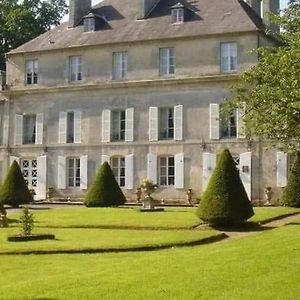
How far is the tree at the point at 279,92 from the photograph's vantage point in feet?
46.7

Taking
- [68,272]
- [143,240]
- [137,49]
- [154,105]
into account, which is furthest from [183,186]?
[68,272]

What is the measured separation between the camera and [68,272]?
11.5 m

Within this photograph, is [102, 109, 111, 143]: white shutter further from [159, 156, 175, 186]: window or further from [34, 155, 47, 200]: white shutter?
[34, 155, 47, 200]: white shutter

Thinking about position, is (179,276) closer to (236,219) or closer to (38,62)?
(236,219)

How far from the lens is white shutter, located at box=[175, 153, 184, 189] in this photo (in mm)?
31156

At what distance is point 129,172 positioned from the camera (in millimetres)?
32094

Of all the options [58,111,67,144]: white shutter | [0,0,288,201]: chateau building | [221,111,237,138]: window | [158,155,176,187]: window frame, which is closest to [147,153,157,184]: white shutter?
[0,0,288,201]: chateau building

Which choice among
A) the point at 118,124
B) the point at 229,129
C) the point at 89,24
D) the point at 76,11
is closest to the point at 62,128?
the point at 118,124

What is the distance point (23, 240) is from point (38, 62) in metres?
20.0

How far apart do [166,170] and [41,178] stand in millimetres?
6451

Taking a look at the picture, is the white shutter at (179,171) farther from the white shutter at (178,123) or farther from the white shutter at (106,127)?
the white shutter at (106,127)

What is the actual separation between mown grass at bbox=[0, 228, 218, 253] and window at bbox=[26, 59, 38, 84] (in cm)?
1694

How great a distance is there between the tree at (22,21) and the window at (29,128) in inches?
419

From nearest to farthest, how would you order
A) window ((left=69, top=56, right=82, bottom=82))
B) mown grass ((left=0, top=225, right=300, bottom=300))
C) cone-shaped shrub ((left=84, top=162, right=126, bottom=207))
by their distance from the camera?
1. mown grass ((left=0, top=225, right=300, bottom=300))
2. cone-shaped shrub ((left=84, top=162, right=126, bottom=207))
3. window ((left=69, top=56, right=82, bottom=82))
